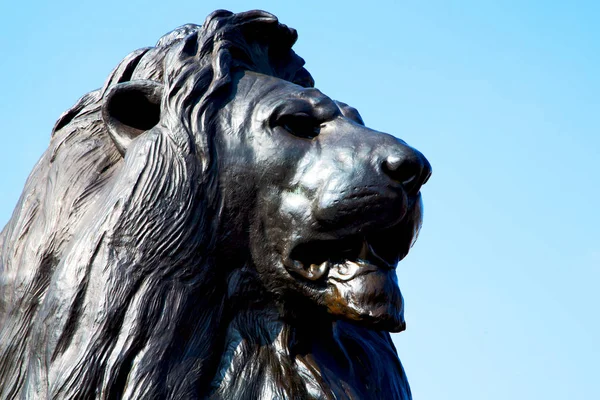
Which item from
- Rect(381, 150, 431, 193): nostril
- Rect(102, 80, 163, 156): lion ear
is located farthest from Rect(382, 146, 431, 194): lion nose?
Rect(102, 80, 163, 156): lion ear

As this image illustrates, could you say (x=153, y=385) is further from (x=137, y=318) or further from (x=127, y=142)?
(x=127, y=142)

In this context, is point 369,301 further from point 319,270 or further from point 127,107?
point 127,107

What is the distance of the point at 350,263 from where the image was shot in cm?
359

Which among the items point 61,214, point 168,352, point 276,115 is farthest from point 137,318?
point 276,115

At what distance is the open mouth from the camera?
357cm

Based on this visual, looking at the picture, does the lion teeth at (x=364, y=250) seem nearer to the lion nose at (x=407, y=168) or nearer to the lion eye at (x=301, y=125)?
the lion nose at (x=407, y=168)

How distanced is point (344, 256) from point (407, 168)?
0.33 metres

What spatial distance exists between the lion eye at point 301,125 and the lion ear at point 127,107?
0.42 metres

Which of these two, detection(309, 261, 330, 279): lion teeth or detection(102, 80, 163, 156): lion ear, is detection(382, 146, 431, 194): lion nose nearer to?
detection(309, 261, 330, 279): lion teeth

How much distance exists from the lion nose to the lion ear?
78 centimetres

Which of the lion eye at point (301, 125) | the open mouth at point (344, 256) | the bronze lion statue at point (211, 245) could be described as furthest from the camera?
the lion eye at point (301, 125)

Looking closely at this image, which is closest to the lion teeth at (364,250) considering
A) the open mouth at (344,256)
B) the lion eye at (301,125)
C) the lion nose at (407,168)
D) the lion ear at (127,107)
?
the open mouth at (344,256)

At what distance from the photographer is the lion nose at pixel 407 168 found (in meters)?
3.58

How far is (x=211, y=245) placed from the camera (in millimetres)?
3555
